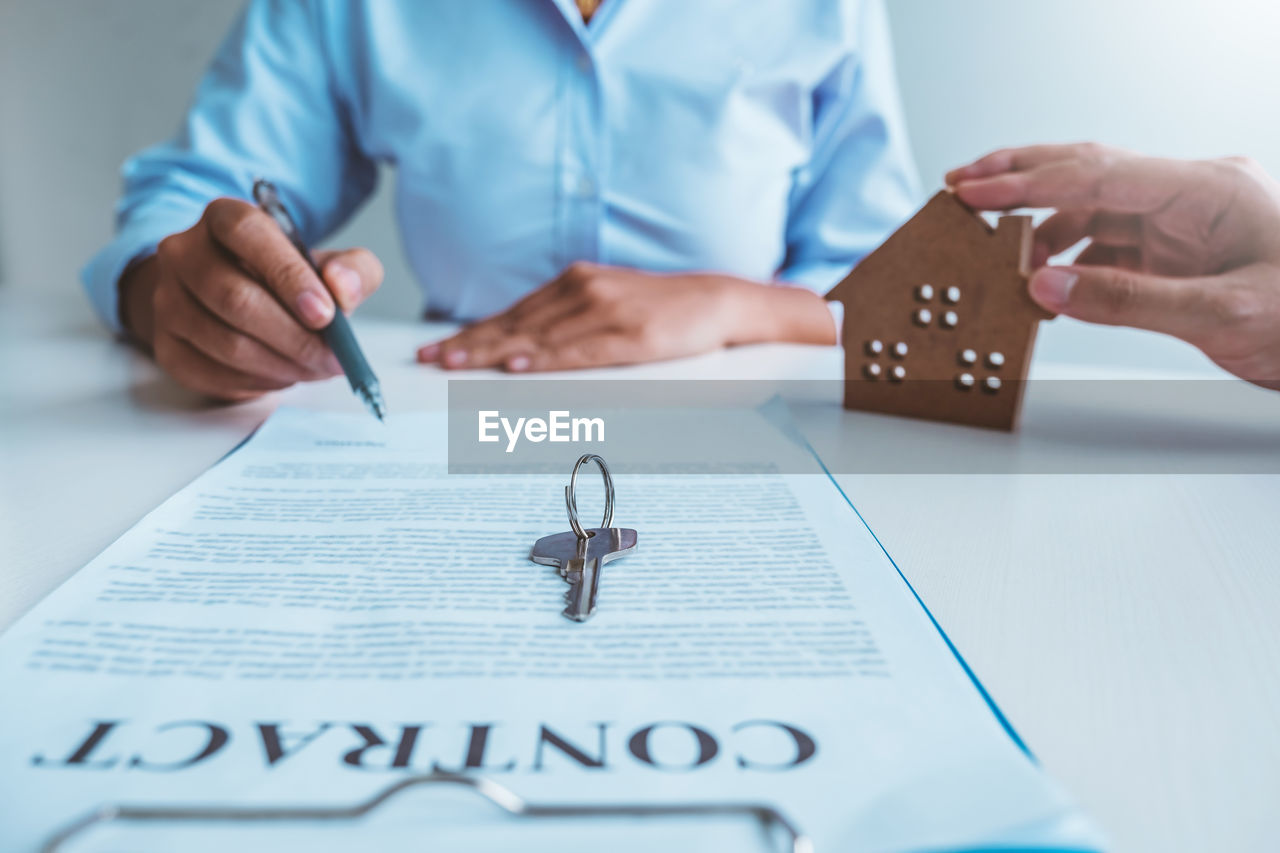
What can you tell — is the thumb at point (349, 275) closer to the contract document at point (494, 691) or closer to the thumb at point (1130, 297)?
the contract document at point (494, 691)

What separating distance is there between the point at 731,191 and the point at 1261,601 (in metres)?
0.74

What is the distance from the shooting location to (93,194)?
5.28 feet

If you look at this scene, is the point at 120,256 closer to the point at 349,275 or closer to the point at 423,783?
the point at 349,275

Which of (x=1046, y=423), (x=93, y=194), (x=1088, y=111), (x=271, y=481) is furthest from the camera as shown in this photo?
(x=93, y=194)

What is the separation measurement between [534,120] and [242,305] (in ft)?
1.61

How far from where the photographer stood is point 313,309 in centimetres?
52

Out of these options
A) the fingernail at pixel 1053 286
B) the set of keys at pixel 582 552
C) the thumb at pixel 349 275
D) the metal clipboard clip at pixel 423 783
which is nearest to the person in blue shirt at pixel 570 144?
the thumb at pixel 349 275

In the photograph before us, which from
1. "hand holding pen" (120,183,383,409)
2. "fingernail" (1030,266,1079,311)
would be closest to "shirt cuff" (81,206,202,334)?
"hand holding pen" (120,183,383,409)

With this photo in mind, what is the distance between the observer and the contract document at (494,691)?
7.2 inches

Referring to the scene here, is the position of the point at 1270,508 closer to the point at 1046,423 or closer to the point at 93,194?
the point at 1046,423

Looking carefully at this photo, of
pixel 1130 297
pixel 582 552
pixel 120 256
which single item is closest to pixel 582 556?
pixel 582 552

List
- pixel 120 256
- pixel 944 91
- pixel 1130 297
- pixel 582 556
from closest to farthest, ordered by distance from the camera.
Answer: pixel 582 556 < pixel 1130 297 < pixel 120 256 < pixel 944 91

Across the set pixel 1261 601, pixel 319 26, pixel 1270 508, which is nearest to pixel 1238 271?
pixel 1270 508

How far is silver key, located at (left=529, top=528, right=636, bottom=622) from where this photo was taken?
29 centimetres
